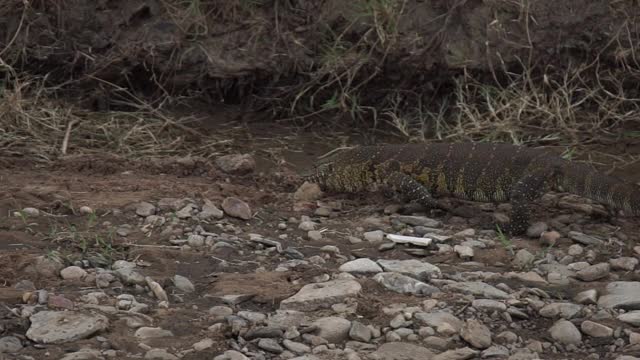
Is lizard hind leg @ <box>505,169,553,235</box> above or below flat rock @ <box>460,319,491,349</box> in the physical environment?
below

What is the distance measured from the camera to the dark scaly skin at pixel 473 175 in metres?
7.07

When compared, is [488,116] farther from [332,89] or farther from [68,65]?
[68,65]

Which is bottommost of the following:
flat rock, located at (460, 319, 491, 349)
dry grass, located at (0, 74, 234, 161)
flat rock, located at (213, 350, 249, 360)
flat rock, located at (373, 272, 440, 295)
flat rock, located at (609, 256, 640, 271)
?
dry grass, located at (0, 74, 234, 161)

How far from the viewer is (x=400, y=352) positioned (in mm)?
4789

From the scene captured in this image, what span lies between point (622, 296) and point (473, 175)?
221 cm

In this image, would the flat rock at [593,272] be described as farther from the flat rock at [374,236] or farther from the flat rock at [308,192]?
the flat rock at [308,192]

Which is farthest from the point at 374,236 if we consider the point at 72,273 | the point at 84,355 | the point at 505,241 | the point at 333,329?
the point at 84,355

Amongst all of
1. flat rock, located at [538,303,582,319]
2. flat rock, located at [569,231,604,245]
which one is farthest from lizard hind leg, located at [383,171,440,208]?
flat rock, located at [538,303,582,319]

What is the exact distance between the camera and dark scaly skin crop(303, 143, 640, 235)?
707 cm

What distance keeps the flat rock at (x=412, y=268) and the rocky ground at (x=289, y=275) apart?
0.01 metres

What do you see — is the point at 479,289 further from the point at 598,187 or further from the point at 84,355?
the point at 84,355

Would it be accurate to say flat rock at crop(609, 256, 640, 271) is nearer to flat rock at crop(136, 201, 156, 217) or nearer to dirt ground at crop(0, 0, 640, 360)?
dirt ground at crop(0, 0, 640, 360)

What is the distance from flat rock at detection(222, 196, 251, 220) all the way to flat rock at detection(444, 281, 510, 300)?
5.91 ft

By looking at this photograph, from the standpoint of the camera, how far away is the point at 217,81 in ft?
31.4
